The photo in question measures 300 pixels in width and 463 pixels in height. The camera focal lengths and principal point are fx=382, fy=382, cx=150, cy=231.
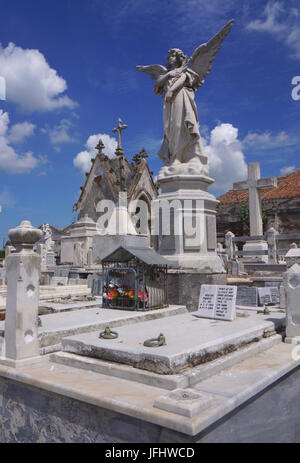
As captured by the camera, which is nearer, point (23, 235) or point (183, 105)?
point (23, 235)

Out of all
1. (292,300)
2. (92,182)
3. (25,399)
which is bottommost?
(25,399)

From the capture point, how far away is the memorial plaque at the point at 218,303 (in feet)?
16.3

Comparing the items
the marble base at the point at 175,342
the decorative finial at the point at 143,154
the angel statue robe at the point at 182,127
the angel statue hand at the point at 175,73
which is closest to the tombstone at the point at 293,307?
the marble base at the point at 175,342

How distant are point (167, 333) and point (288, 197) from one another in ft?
99.4

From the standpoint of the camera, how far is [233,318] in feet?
16.2

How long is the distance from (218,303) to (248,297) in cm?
188

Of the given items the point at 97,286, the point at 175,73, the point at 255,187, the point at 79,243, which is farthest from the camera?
the point at 255,187

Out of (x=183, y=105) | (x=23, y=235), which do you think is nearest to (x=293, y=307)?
(x=23, y=235)

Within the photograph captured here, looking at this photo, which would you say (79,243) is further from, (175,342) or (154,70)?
(175,342)

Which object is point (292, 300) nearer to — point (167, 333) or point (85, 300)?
point (167, 333)

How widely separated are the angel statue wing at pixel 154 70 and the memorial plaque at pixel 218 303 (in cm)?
441

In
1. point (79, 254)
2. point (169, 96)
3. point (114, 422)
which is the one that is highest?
point (169, 96)

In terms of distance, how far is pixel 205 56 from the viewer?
7316mm

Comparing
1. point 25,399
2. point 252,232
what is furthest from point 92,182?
point 25,399
